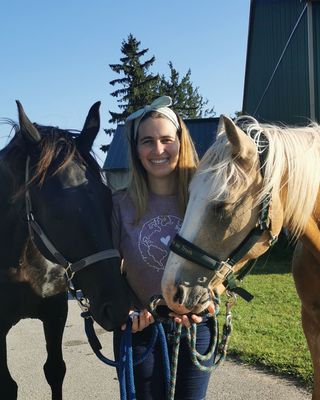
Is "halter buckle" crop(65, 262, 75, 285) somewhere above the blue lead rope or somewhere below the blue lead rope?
above

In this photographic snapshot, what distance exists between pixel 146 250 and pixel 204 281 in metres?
0.38

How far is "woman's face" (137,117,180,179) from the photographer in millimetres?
2213

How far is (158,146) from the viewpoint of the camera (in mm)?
2205

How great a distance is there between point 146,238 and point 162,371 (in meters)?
0.67

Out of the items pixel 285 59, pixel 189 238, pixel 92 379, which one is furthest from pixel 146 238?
pixel 285 59

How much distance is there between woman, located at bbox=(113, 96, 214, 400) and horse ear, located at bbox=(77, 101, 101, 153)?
0.90ft

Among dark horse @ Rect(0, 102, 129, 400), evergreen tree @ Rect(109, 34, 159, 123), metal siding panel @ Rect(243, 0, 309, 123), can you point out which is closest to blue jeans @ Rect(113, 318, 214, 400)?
dark horse @ Rect(0, 102, 129, 400)

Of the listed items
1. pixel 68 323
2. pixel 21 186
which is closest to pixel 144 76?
pixel 68 323

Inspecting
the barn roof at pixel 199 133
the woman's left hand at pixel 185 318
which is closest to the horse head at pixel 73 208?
the woman's left hand at pixel 185 318

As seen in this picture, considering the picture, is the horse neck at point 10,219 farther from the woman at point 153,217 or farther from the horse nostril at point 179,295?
the horse nostril at point 179,295

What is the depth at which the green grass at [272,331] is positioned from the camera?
13.0 feet

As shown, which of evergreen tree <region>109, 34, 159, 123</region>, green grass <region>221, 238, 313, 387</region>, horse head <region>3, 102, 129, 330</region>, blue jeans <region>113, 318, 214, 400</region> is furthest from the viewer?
evergreen tree <region>109, 34, 159, 123</region>

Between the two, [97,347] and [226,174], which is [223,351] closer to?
[97,347]

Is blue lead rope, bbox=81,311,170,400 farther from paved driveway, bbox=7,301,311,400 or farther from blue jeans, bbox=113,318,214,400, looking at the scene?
paved driveway, bbox=7,301,311,400
